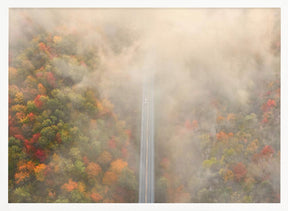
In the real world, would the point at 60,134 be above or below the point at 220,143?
above

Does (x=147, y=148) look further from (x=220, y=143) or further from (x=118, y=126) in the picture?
(x=220, y=143)

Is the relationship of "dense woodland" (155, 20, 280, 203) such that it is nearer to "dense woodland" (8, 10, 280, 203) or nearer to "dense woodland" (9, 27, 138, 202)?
"dense woodland" (8, 10, 280, 203)

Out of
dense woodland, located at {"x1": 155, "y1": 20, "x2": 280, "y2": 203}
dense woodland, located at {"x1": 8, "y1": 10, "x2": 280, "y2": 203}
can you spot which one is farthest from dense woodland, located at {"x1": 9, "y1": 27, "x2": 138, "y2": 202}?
dense woodland, located at {"x1": 155, "y1": 20, "x2": 280, "y2": 203}

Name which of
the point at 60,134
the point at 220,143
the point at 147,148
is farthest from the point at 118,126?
the point at 220,143

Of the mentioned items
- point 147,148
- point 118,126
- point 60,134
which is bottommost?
point 147,148

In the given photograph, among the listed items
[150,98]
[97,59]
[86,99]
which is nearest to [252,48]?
[150,98]

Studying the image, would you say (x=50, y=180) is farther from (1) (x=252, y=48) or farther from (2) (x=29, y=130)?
(1) (x=252, y=48)
